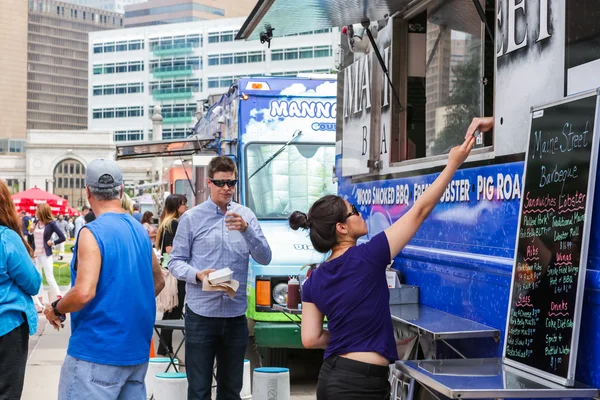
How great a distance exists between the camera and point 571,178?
11.9 ft

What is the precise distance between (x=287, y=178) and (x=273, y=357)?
91.0 inches

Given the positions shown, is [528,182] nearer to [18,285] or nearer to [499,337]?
[499,337]

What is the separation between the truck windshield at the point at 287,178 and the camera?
10.4m

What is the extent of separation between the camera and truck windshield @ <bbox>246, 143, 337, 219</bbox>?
10.4 m

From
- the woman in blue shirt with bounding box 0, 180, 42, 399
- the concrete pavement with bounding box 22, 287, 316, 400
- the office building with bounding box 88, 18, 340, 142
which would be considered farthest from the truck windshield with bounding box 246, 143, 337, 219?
the office building with bounding box 88, 18, 340, 142

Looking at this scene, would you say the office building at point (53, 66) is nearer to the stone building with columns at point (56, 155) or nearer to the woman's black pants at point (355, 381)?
the stone building with columns at point (56, 155)

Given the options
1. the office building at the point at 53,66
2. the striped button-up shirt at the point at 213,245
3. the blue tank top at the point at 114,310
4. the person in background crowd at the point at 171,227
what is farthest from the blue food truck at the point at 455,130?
the office building at the point at 53,66

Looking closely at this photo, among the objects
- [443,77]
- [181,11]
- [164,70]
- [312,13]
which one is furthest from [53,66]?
[443,77]

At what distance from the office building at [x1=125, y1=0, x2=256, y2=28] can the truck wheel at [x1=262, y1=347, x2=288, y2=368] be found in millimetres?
141356

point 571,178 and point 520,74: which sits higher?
point 520,74

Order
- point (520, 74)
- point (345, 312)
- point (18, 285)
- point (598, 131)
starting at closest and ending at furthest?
point (598, 131), point (345, 312), point (520, 74), point (18, 285)

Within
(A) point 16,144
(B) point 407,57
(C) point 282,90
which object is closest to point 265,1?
(B) point 407,57

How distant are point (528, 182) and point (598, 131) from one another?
0.57m

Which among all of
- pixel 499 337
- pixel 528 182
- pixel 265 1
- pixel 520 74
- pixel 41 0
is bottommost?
pixel 499 337
